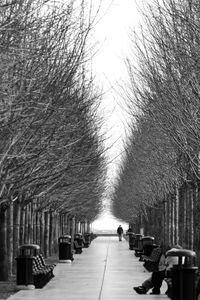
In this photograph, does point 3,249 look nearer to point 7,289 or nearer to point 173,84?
point 7,289

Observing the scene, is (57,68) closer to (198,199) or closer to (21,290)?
(21,290)

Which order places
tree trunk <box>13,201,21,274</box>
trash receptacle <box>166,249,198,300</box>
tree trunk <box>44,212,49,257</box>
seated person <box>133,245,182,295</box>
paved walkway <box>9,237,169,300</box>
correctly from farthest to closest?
tree trunk <box>44,212,49,257</box>, tree trunk <box>13,201,21,274</box>, seated person <box>133,245,182,295</box>, paved walkway <box>9,237,169,300</box>, trash receptacle <box>166,249,198,300</box>

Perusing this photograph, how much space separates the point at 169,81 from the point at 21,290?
6.92m

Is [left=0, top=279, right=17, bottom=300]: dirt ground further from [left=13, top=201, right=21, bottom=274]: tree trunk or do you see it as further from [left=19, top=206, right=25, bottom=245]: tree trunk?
[left=19, top=206, right=25, bottom=245]: tree trunk

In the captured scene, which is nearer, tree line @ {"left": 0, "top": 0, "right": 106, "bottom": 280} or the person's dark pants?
tree line @ {"left": 0, "top": 0, "right": 106, "bottom": 280}

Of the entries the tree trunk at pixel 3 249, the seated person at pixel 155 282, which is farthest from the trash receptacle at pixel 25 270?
the seated person at pixel 155 282

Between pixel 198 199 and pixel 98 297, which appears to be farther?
pixel 198 199

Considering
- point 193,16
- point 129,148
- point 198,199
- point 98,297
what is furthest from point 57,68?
point 129,148

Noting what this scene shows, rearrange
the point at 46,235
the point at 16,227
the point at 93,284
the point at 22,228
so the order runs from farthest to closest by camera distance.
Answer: the point at 46,235 < the point at 22,228 < the point at 16,227 < the point at 93,284

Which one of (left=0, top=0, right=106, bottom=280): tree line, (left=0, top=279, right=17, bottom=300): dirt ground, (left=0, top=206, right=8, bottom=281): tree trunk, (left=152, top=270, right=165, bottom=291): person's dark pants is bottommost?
(left=0, top=279, right=17, bottom=300): dirt ground

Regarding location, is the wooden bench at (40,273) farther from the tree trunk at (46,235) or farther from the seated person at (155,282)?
the tree trunk at (46,235)

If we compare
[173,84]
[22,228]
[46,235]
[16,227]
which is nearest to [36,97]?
[173,84]

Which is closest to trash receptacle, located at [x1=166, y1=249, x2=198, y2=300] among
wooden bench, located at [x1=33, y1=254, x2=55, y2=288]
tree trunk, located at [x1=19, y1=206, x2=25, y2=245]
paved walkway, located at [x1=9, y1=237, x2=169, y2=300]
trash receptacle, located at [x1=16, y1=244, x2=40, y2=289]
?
paved walkway, located at [x1=9, y1=237, x2=169, y2=300]

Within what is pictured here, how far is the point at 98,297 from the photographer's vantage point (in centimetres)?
2567
